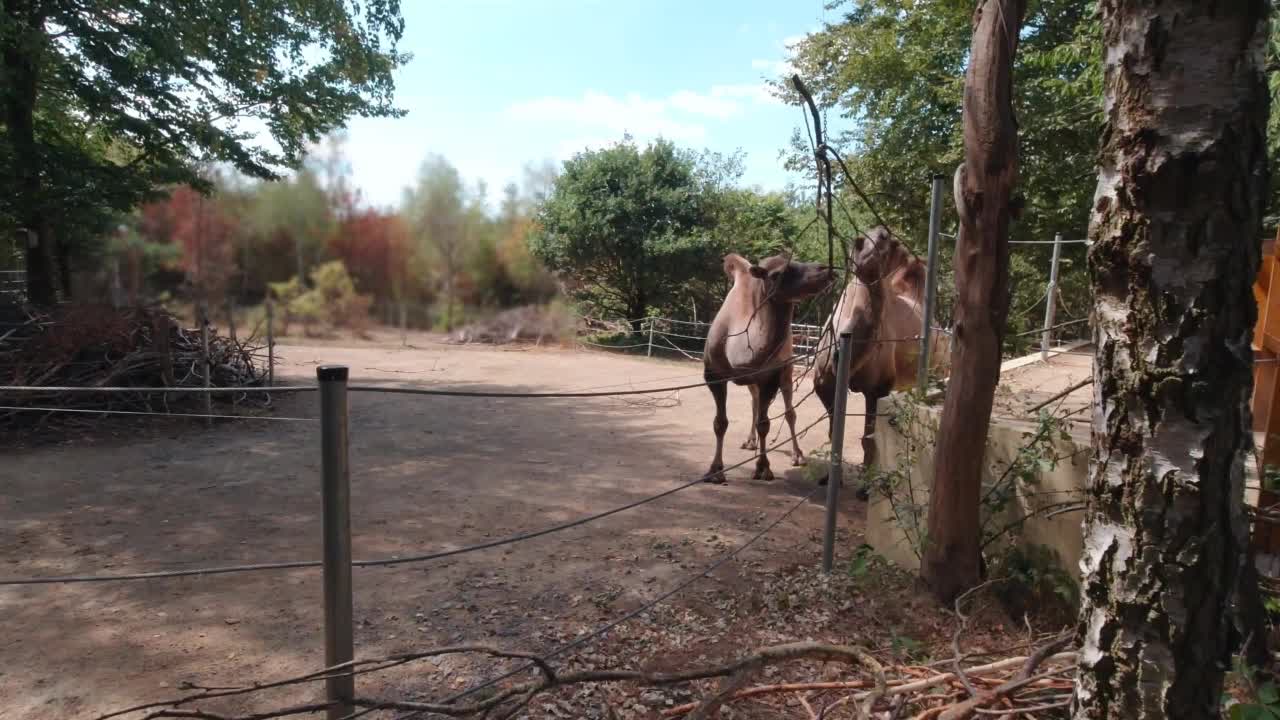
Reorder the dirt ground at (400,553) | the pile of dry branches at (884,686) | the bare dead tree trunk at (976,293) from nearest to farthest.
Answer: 1. the pile of dry branches at (884,686)
2. the bare dead tree trunk at (976,293)
3. the dirt ground at (400,553)

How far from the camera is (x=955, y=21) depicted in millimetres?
12875

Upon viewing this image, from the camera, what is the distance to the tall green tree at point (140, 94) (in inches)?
323

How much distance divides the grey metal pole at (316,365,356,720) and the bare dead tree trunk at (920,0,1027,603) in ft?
7.90

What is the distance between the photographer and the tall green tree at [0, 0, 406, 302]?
8.21 metres

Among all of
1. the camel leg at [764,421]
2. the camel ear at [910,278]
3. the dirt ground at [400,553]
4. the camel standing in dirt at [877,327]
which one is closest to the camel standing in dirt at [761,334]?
the camel leg at [764,421]

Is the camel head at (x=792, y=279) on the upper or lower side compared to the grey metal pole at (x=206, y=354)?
upper

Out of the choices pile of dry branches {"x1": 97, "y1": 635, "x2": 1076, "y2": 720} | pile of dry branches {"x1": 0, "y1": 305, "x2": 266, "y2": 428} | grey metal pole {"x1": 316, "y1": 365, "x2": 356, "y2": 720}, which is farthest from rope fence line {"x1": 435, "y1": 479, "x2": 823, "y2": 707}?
pile of dry branches {"x1": 0, "y1": 305, "x2": 266, "y2": 428}

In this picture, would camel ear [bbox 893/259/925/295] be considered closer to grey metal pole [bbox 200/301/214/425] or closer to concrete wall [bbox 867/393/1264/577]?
concrete wall [bbox 867/393/1264/577]

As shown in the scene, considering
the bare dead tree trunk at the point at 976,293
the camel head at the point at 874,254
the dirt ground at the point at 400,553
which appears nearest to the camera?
the bare dead tree trunk at the point at 976,293

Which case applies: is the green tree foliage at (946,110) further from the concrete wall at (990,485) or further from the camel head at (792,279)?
the concrete wall at (990,485)

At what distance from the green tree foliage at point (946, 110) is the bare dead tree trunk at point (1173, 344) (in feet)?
28.8

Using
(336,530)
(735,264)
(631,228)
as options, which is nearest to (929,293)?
(735,264)

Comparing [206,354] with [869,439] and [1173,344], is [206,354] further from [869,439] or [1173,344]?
[1173,344]

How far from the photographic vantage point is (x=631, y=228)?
19.1 meters
